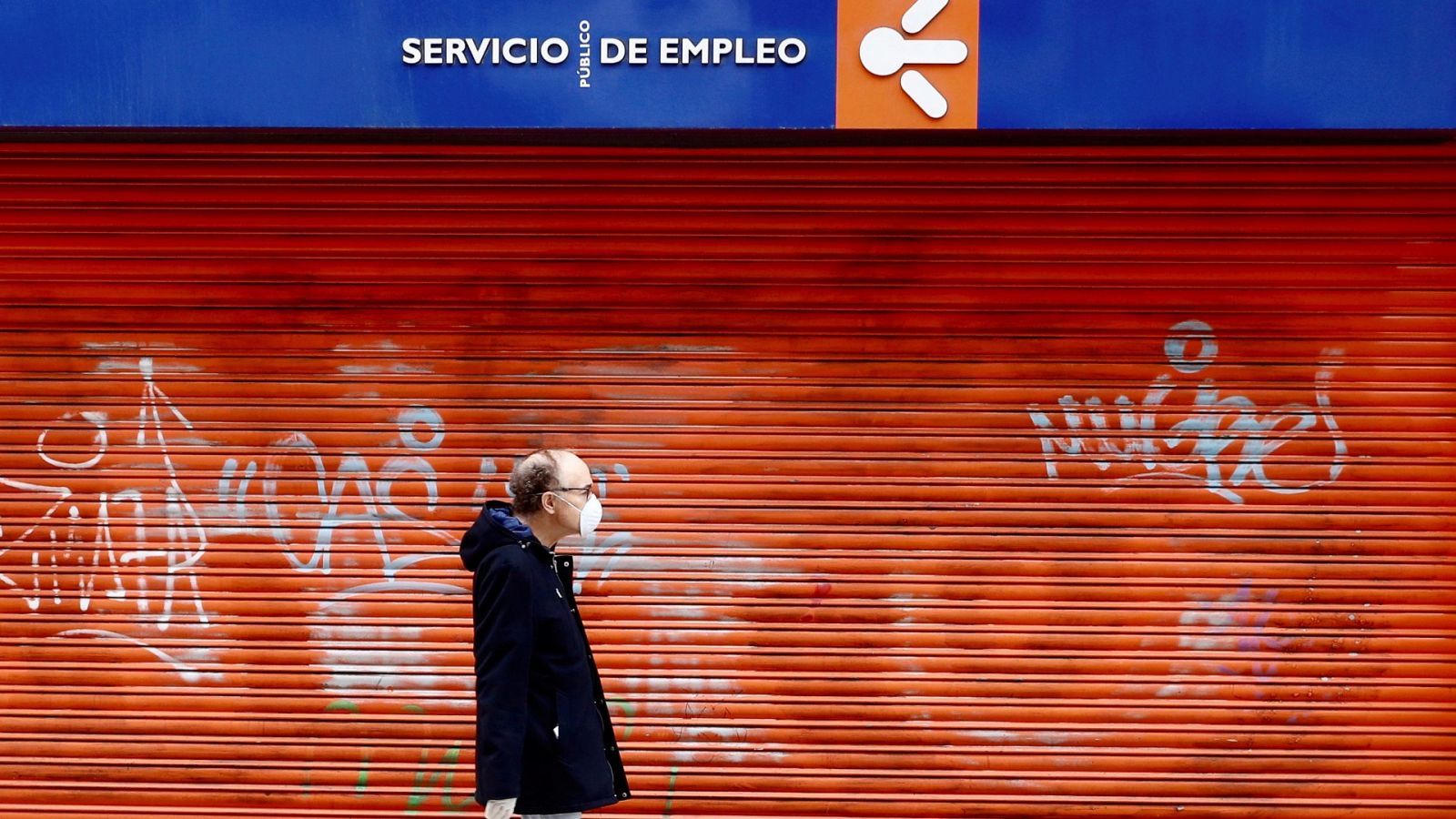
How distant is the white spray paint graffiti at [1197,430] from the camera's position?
4.79 m

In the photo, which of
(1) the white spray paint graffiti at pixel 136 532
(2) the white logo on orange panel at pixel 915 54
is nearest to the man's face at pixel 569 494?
(2) the white logo on orange panel at pixel 915 54

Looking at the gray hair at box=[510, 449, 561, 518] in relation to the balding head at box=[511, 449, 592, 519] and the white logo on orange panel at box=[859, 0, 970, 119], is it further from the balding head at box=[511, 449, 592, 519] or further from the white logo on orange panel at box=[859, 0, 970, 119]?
the white logo on orange panel at box=[859, 0, 970, 119]

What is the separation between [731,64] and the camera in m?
4.57

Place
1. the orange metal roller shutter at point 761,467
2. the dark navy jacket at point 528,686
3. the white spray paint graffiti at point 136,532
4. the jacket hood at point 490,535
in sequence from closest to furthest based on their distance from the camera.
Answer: the dark navy jacket at point 528,686 → the jacket hood at point 490,535 → the orange metal roller shutter at point 761,467 → the white spray paint graffiti at point 136,532

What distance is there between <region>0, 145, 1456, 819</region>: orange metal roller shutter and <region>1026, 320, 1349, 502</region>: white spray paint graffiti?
0.02 metres

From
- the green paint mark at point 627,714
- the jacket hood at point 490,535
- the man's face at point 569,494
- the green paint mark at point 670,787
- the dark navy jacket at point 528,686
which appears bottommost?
the green paint mark at point 670,787

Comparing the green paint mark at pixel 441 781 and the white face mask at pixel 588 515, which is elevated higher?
the white face mask at pixel 588 515

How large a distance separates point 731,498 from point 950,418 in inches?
37.2

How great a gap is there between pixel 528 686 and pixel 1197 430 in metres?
2.97

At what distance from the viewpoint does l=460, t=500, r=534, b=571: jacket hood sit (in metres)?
3.32

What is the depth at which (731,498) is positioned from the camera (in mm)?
4859

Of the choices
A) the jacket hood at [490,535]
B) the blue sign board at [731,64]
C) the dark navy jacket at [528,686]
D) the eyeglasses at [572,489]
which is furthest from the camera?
the blue sign board at [731,64]

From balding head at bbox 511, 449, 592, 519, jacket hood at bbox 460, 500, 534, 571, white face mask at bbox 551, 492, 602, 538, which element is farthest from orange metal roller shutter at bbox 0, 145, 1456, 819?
jacket hood at bbox 460, 500, 534, 571

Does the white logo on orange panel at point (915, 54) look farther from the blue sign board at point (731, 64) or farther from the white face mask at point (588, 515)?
the white face mask at point (588, 515)
